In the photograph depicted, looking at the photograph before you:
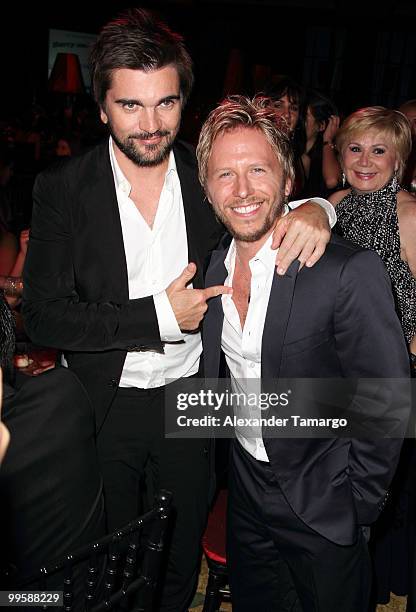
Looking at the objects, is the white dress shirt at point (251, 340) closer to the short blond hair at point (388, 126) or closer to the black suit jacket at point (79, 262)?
the black suit jacket at point (79, 262)

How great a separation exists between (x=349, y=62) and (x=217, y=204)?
1083 cm

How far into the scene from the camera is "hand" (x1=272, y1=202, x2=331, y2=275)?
5.49 ft

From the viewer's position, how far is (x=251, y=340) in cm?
177

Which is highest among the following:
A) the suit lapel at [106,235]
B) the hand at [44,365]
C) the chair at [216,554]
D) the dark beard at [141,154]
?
the dark beard at [141,154]

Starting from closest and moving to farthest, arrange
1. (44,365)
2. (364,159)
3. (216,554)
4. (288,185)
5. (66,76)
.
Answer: (288,185) < (216,554) < (44,365) < (364,159) < (66,76)

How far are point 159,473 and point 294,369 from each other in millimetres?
781

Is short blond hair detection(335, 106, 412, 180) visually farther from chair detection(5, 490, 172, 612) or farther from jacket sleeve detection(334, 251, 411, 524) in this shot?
chair detection(5, 490, 172, 612)

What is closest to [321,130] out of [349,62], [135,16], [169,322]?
[135,16]

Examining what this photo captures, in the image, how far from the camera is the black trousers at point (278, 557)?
69.7 inches

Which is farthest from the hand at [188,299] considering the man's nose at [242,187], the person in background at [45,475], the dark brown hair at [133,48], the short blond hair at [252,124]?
the dark brown hair at [133,48]

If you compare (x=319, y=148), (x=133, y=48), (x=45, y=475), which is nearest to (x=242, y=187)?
(x=133, y=48)

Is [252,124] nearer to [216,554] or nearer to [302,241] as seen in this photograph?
[302,241]

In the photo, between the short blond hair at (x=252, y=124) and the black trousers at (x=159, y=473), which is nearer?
the short blond hair at (x=252, y=124)

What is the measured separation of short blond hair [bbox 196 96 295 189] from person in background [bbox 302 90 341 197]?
237 centimetres
